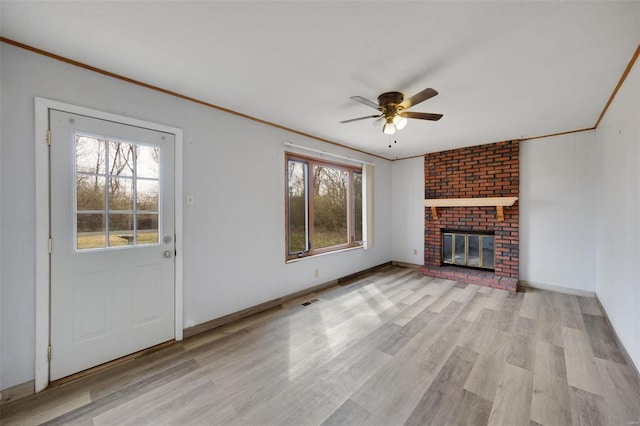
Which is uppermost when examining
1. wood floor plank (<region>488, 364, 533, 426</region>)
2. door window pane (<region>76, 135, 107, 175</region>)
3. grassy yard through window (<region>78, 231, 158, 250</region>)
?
door window pane (<region>76, 135, 107, 175</region>)

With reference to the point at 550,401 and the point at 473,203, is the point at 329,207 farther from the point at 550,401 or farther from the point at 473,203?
the point at 550,401

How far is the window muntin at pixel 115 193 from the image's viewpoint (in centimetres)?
210

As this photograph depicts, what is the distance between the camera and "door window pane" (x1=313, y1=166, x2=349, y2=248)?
14.2 feet

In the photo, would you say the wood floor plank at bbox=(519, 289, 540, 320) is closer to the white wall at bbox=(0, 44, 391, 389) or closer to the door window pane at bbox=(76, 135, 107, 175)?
the white wall at bbox=(0, 44, 391, 389)

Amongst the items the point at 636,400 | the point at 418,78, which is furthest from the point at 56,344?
the point at 636,400

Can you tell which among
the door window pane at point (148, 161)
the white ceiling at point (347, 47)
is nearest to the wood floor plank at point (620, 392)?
the white ceiling at point (347, 47)

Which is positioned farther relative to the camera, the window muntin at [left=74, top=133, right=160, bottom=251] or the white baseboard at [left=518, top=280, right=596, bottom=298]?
the white baseboard at [left=518, top=280, right=596, bottom=298]

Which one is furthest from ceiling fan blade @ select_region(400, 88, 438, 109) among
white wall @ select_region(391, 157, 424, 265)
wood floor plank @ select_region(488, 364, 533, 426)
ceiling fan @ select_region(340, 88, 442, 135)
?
white wall @ select_region(391, 157, 424, 265)

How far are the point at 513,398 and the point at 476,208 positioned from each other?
11.8 ft

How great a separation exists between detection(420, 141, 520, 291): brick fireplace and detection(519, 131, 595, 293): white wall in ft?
0.53

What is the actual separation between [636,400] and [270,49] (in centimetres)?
349

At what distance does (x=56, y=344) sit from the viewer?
1.97 meters

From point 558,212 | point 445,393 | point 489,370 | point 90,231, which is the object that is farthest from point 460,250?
point 90,231

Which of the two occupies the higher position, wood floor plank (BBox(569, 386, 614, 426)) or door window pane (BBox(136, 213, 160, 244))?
door window pane (BBox(136, 213, 160, 244))
